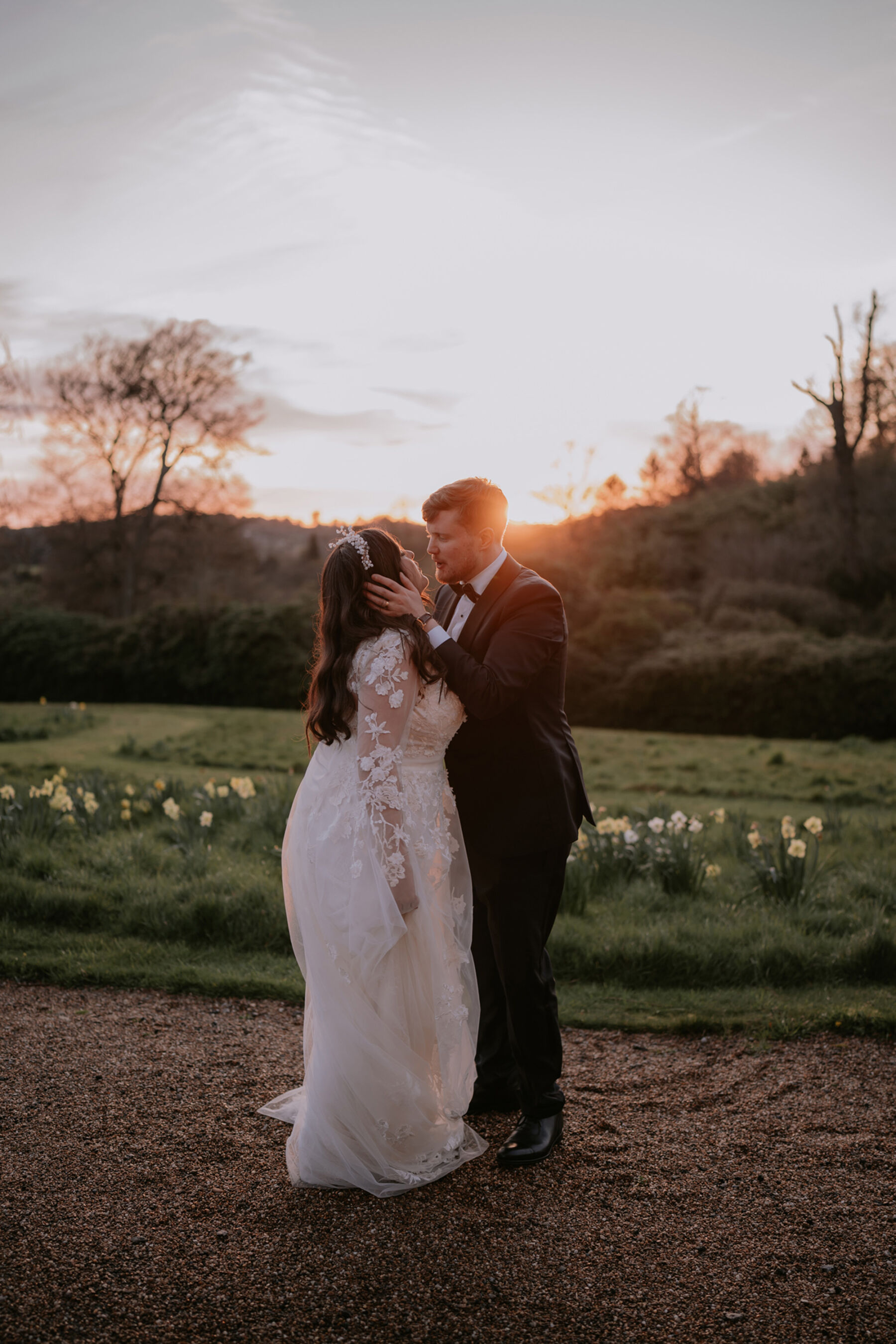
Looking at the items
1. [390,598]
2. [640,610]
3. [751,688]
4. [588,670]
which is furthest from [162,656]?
[390,598]

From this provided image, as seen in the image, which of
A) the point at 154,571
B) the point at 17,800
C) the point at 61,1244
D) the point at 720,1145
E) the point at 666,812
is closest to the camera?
the point at 61,1244

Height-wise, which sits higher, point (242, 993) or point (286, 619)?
point (286, 619)

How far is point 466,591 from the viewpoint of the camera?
11.5 ft

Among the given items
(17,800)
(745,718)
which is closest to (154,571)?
(745,718)

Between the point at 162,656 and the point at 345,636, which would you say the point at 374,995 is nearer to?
the point at 345,636

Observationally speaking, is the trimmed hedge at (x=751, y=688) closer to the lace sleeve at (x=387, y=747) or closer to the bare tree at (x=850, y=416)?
the bare tree at (x=850, y=416)

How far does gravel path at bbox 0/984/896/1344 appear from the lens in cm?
235

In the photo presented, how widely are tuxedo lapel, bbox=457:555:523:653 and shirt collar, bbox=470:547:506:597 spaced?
11 mm

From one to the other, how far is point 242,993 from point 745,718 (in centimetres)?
1486

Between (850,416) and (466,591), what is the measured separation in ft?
84.0

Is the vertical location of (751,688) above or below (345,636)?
below

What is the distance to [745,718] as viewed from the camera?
704 inches

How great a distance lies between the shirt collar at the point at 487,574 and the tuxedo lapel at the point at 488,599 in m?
0.01

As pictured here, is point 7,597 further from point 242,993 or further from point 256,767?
point 242,993
